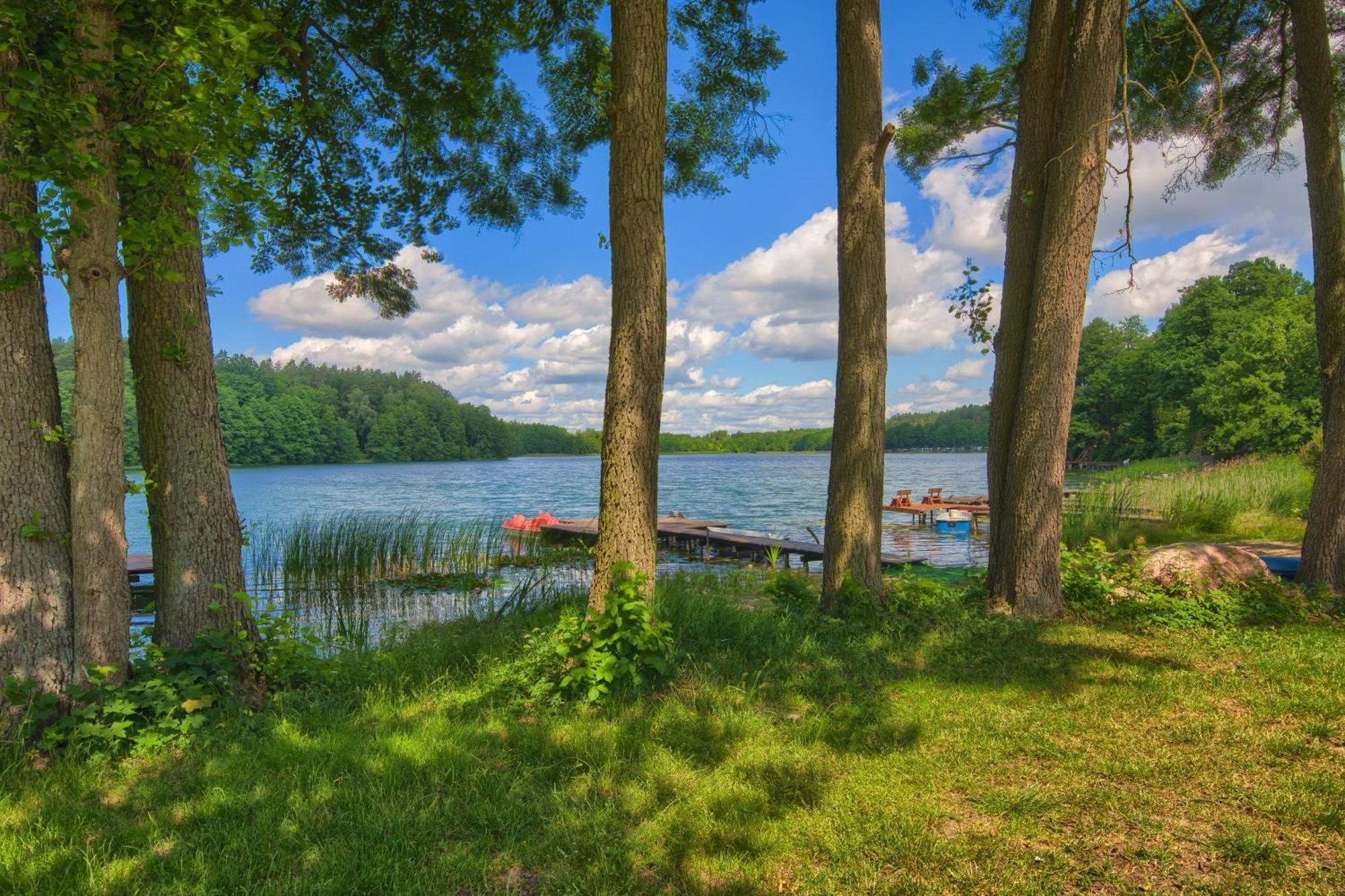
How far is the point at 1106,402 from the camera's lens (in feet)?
203

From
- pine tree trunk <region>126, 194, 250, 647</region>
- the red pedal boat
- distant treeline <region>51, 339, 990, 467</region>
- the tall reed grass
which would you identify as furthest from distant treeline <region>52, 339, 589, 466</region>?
pine tree trunk <region>126, 194, 250, 647</region>

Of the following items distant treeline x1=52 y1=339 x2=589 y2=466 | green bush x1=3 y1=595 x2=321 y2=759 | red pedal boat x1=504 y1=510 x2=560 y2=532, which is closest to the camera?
green bush x1=3 y1=595 x2=321 y2=759

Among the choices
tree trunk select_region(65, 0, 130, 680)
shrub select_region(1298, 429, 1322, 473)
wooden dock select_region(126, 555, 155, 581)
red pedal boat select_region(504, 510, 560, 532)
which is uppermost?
tree trunk select_region(65, 0, 130, 680)

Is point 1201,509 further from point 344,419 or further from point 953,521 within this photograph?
point 344,419

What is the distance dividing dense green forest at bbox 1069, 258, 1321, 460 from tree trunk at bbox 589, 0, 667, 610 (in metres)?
32.6

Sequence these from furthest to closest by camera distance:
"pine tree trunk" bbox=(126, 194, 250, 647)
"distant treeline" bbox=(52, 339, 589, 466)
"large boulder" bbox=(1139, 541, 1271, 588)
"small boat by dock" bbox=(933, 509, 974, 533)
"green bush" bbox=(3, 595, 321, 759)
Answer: "distant treeline" bbox=(52, 339, 589, 466) → "small boat by dock" bbox=(933, 509, 974, 533) → "large boulder" bbox=(1139, 541, 1271, 588) → "pine tree trunk" bbox=(126, 194, 250, 647) → "green bush" bbox=(3, 595, 321, 759)

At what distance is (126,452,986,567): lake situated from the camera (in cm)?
2030

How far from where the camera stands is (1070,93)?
6098 mm

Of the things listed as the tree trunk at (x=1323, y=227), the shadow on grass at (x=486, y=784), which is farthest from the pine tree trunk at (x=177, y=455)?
the tree trunk at (x=1323, y=227)

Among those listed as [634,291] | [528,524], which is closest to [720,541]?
[528,524]

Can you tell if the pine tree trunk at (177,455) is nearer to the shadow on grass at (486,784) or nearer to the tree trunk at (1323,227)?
the shadow on grass at (486,784)

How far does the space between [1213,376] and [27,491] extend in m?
52.6

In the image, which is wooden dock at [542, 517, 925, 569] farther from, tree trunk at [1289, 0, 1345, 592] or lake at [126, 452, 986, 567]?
tree trunk at [1289, 0, 1345, 592]

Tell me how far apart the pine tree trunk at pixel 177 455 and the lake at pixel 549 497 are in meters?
3.73
